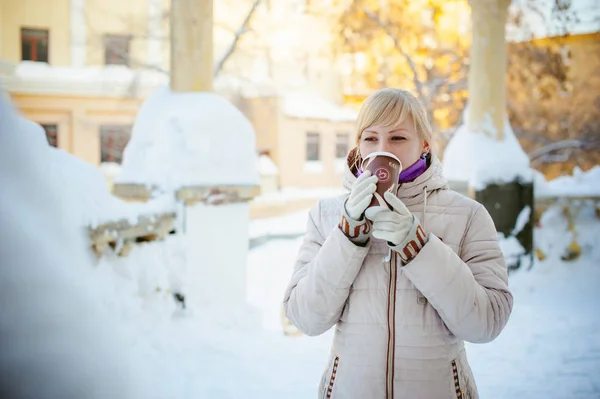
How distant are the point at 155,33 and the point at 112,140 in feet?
12.3

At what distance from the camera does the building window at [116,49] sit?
607 inches

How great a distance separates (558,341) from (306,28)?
520 inches

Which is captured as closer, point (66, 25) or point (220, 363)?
point (220, 363)

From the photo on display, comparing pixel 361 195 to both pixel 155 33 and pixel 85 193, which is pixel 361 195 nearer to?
pixel 85 193

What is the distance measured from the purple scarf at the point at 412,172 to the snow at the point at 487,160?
15.2ft

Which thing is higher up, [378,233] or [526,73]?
[526,73]

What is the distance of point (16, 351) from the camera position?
0.81 meters

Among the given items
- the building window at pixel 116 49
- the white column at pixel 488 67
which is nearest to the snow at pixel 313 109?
the building window at pixel 116 49

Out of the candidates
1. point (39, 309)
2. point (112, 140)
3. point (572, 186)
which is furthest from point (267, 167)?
point (39, 309)

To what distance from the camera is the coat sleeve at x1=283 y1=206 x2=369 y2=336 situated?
150 cm

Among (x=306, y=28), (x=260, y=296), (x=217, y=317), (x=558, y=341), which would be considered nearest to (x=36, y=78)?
(x=306, y=28)

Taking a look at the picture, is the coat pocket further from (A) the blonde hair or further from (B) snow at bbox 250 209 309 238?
(B) snow at bbox 250 209 309 238

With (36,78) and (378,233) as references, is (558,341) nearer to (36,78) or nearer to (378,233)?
(378,233)

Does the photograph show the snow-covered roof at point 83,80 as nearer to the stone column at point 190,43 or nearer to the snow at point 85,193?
the stone column at point 190,43
